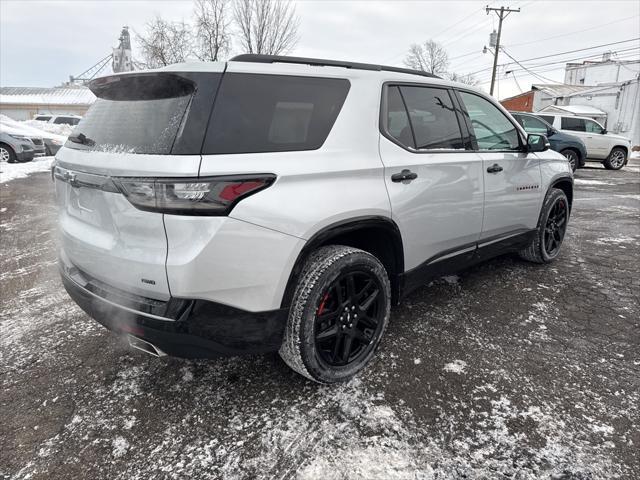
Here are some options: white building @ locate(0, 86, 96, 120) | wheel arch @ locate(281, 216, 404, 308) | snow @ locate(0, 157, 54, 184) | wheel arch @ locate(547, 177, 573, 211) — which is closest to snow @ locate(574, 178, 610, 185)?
wheel arch @ locate(547, 177, 573, 211)

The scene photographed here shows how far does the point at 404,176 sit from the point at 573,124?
14.3m

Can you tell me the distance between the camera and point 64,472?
189 centimetres

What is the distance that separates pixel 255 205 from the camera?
75.4 inches

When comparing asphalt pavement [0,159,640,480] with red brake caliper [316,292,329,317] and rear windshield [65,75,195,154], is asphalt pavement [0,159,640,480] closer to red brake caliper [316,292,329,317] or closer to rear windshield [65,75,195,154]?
red brake caliper [316,292,329,317]

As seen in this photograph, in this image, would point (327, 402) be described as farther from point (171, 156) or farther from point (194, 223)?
point (171, 156)

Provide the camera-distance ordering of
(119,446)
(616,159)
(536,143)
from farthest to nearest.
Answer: (616,159)
(536,143)
(119,446)

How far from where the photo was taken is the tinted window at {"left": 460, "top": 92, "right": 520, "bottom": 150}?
339 centimetres

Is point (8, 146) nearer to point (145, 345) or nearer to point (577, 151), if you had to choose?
point (145, 345)

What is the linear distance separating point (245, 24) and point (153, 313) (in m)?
19.9

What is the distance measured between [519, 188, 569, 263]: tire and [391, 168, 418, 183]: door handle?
7.14 ft

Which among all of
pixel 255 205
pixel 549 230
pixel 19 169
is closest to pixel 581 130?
pixel 549 230

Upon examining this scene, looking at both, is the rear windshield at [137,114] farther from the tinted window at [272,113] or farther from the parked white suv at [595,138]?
the parked white suv at [595,138]

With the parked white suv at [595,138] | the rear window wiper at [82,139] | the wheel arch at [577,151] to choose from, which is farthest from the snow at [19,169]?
the parked white suv at [595,138]

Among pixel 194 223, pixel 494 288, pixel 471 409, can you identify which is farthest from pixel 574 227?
pixel 194 223
